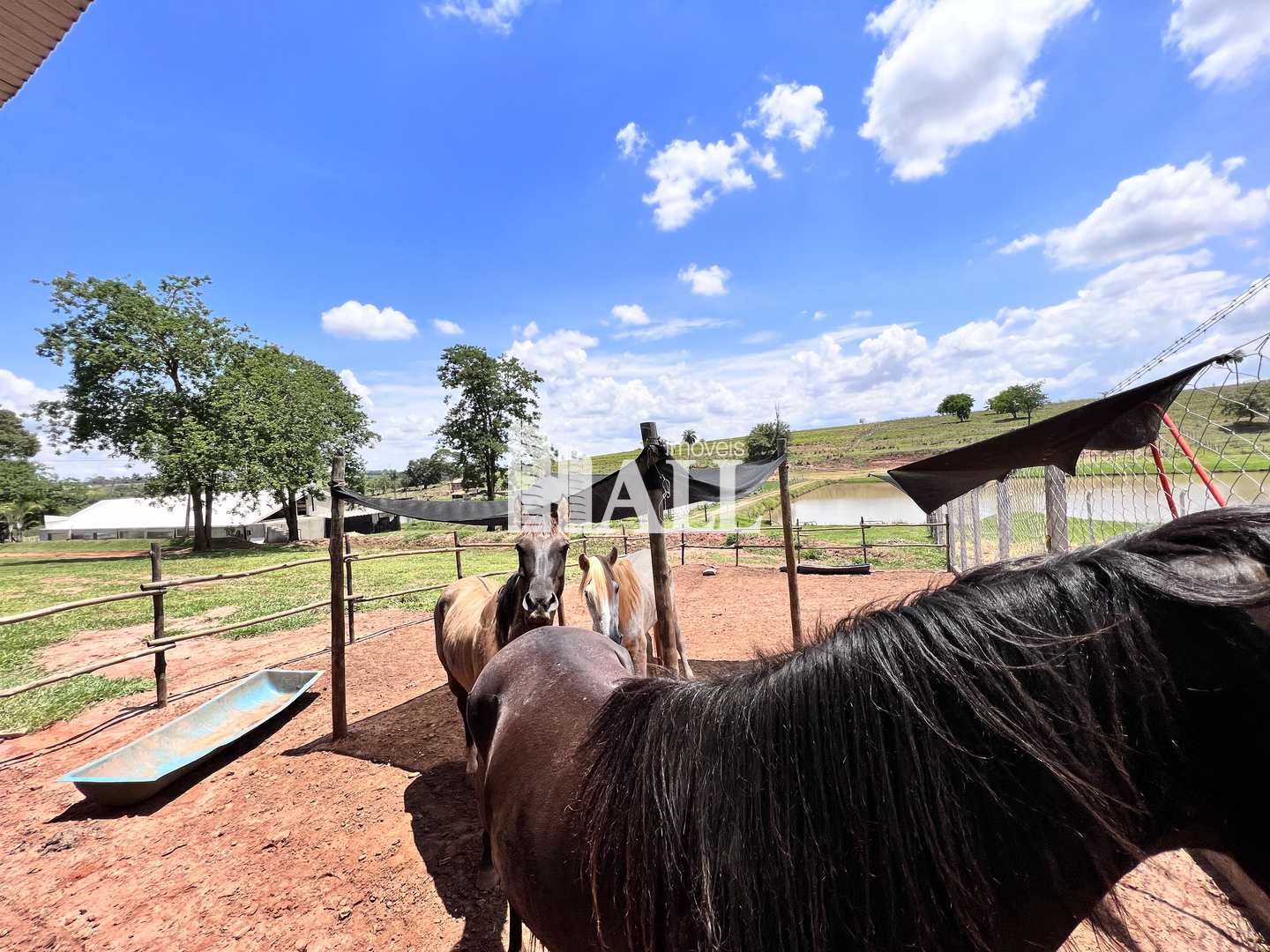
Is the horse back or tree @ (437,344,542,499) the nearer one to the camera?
the horse back

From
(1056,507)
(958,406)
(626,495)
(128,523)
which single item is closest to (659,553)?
(626,495)

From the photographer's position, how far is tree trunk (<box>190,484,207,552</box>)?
19.7 m

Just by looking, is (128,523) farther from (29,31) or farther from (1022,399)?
(1022,399)

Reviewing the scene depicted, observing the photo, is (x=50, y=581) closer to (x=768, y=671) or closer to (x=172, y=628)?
(x=172, y=628)

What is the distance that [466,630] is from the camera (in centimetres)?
394

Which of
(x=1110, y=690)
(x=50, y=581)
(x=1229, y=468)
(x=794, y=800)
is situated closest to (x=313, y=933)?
(x=794, y=800)

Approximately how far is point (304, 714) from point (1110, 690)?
21.3ft

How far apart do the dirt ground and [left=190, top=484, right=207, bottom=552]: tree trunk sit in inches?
729

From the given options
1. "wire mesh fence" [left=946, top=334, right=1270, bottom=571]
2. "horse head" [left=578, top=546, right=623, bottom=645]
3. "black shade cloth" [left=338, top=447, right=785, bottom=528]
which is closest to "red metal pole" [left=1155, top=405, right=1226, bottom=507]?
"wire mesh fence" [left=946, top=334, right=1270, bottom=571]

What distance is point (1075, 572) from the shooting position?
91 cm

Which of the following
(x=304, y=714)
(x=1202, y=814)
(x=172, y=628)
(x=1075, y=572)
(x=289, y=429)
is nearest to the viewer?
(x=1202, y=814)

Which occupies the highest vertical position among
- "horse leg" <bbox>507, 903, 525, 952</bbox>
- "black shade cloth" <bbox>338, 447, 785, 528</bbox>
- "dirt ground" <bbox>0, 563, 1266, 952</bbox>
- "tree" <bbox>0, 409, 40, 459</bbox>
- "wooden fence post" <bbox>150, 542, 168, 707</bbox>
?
"tree" <bbox>0, 409, 40, 459</bbox>

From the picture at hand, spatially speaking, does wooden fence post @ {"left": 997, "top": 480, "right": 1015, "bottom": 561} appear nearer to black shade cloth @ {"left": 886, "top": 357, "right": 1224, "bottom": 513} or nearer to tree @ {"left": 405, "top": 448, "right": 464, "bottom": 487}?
black shade cloth @ {"left": 886, "top": 357, "right": 1224, "bottom": 513}

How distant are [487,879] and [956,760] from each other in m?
2.96
